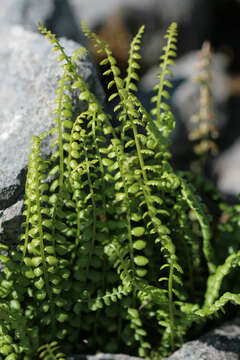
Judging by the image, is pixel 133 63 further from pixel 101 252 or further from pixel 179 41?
pixel 179 41

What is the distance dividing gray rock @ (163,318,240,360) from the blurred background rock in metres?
2.31

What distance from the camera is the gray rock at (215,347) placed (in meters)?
2.41

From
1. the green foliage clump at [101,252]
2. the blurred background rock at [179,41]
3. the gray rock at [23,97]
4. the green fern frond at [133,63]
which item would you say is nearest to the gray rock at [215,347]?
the green foliage clump at [101,252]

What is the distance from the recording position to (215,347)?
8.14 ft

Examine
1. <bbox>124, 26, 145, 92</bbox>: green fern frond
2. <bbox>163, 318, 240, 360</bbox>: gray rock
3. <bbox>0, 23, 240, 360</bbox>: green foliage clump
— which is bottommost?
<bbox>163, 318, 240, 360</bbox>: gray rock

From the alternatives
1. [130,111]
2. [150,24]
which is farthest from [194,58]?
[130,111]

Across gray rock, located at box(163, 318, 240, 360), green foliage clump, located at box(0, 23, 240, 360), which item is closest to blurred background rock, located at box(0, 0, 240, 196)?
green foliage clump, located at box(0, 23, 240, 360)

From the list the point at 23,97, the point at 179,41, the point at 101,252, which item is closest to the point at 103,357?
the point at 101,252

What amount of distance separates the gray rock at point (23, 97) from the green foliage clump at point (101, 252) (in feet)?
0.46

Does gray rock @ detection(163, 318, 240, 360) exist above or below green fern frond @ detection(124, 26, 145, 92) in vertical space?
below

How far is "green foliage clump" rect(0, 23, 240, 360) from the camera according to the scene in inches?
88.2

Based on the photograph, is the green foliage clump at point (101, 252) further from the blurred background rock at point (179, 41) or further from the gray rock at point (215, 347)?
the blurred background rock at point (179, 41)

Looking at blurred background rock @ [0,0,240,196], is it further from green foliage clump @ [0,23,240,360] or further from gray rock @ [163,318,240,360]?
gray rock @ [163,318,240,360]

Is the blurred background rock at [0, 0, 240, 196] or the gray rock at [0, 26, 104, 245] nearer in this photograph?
the gray rock at [0, 26, 104, 245]
